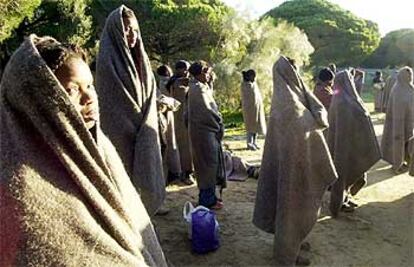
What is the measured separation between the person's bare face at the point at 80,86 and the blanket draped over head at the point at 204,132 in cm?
461

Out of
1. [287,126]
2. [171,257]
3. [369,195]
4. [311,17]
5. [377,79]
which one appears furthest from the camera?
[311,17]

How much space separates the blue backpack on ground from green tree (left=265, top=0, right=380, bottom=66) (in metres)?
26.0

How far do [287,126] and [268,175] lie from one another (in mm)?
567

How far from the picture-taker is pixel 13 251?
4.24ft

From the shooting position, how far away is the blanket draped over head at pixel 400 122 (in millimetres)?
9055

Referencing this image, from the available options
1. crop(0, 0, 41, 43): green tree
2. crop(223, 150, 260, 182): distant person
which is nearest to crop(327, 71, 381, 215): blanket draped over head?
crop(223, 150, 260, 182): distant person

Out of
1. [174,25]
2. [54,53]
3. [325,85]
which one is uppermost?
[174,25]

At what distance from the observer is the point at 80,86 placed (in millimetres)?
1604

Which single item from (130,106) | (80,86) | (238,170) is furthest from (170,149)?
(80,86)

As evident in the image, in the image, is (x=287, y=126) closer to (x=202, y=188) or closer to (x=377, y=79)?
(x=202, y=188)

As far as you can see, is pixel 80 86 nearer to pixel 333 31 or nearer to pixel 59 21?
pixel 59 21

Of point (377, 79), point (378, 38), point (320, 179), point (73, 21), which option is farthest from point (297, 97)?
point (378, 38)

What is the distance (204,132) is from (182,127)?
184cm

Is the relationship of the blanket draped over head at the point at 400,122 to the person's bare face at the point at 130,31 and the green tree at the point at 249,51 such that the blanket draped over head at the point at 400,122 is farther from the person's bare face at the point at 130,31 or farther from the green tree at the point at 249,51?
the green tree at the point at 249,51
